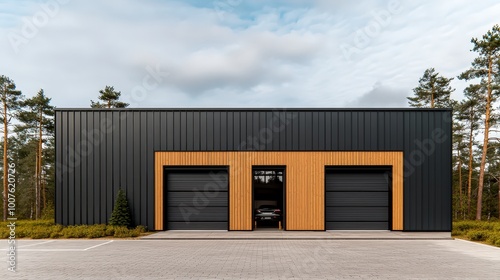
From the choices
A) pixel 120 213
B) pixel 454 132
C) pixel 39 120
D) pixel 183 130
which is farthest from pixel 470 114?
pixel 39 120

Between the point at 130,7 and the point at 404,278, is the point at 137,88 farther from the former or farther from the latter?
the point at 404,278

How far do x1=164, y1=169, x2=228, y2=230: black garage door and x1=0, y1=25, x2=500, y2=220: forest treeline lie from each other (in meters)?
15.0

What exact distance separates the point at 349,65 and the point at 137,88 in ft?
34.6

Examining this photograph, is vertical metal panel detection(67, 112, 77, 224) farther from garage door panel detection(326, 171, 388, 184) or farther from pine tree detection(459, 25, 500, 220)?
pine tree detection(459, 25, 500, 220)

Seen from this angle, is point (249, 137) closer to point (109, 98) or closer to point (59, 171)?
point (59, 171)

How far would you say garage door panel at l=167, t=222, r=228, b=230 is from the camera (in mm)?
15664

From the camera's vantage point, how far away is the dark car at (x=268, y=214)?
1620cm

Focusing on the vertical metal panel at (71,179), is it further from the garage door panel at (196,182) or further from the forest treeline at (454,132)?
the forest treeline at (454,132)

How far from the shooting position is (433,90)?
1252 inches

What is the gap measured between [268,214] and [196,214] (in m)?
3.53

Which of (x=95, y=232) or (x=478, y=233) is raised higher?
(x=478, y=233)

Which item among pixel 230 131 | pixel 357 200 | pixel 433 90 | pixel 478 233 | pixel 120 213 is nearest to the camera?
pixel 478 233

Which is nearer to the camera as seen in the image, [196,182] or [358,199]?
[358,199]

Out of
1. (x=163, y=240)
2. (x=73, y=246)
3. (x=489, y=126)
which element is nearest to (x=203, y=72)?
(x=163, y=240)
